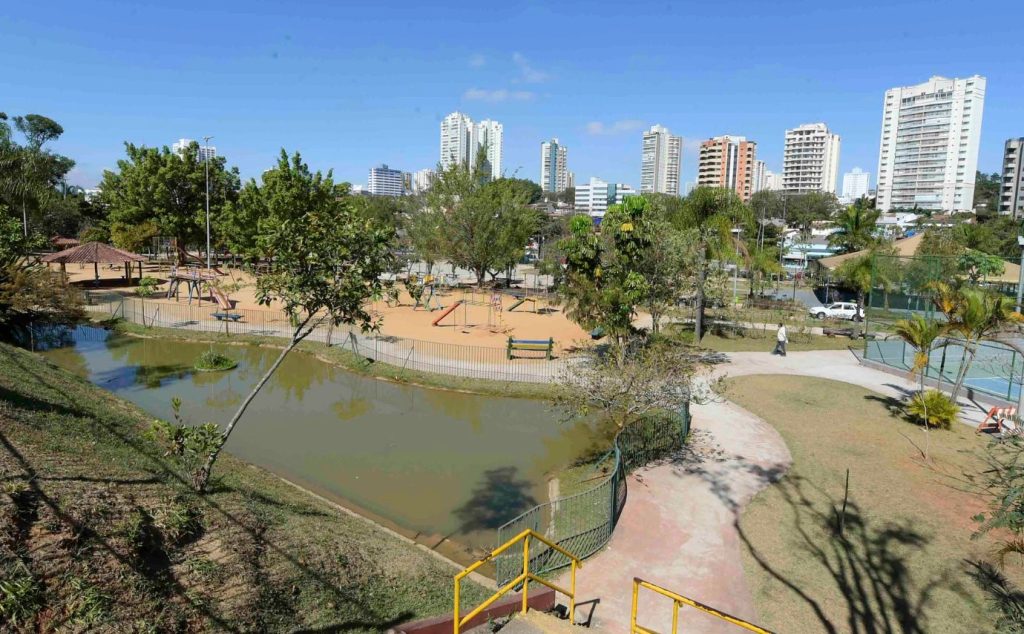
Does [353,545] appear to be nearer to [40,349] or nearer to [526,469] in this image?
[526,469]

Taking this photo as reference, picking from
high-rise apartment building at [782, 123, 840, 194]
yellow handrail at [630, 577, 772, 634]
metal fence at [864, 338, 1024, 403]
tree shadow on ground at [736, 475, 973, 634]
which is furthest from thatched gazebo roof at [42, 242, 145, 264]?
high-rise apartment building at [782, 123, 840, 194]

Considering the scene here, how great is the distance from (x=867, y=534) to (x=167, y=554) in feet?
37.4

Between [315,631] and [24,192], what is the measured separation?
33464 millimetres

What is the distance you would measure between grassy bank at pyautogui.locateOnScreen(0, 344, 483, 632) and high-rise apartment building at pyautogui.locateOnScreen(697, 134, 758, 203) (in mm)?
162015

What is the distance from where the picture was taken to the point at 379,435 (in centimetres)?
1778

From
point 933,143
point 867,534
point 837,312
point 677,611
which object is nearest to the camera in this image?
point 677,611

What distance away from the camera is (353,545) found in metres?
9.49

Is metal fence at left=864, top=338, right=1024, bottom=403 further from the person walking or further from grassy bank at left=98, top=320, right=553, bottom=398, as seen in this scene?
grassy bank at left=98, top=320, right=553, bottom=398

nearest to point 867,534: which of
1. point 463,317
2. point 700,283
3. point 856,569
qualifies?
point 856,569

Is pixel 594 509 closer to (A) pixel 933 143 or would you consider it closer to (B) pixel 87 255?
(B) pixel 87 255

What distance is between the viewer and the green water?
13836 millimetres

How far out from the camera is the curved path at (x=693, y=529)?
31.0ft

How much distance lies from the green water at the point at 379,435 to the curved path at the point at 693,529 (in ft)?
8.66

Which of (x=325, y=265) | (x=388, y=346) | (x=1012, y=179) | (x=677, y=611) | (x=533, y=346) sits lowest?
(x=677, y=611)
